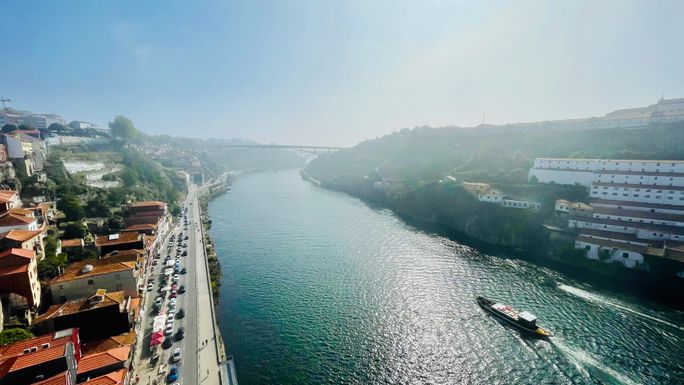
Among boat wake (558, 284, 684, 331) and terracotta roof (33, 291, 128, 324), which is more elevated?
terracotta roof (33, 291, 128, 324)

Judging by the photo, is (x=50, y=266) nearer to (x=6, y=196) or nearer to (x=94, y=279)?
(x=94, y=279)

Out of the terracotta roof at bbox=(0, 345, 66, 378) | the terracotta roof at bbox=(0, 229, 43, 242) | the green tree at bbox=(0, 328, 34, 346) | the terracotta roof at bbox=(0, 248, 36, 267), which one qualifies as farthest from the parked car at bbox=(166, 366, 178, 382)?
the terracotta roof at bbox=(0, 229, 43, 242)

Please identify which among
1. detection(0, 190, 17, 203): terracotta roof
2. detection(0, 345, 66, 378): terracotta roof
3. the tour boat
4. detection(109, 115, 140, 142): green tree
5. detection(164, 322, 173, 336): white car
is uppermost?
detection(109, 115, 140, 142): green tree

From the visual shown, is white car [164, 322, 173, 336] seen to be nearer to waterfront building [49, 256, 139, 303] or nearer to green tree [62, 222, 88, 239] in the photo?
waterfront building [49, 256, 139, 303]

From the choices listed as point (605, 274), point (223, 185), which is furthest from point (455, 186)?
point (223, 185)

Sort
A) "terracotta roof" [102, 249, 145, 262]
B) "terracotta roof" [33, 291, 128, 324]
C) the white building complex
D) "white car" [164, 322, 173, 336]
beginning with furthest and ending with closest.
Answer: the white building complex, "terracotta roof" [102, 249, 145, 262], "white car" [164, 322, 173, 336], "terracotta roof" [33, 291, 128, 324]

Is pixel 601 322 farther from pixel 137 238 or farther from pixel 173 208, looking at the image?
pixel 173 208

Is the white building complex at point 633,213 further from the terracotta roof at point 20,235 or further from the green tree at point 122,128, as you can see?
the green tree at point 122,128

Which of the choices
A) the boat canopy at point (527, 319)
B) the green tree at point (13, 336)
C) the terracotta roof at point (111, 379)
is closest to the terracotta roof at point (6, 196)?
the green tree at point (13, 336)

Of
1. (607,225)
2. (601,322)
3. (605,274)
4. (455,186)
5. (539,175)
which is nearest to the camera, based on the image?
(601,322)
